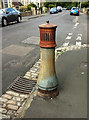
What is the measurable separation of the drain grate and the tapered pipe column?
0.54m

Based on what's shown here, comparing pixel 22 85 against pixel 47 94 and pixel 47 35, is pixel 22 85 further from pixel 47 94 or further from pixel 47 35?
pixel 47 35

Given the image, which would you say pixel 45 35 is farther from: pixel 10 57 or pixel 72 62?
pixel 10 57

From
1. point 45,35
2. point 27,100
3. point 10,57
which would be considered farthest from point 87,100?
point 10,57

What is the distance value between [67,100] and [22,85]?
1.27m

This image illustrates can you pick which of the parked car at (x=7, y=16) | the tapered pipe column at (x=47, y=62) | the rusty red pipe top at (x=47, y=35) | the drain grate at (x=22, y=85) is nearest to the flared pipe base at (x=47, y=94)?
the tapered pipe column at (x=47, y=62)

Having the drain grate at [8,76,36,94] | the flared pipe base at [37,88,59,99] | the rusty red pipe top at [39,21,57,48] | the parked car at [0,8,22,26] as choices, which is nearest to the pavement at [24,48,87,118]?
the flared pipe base at [37,88,59,99]

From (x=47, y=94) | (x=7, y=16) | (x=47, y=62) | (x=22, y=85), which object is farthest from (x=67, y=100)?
(x=7, y=16)

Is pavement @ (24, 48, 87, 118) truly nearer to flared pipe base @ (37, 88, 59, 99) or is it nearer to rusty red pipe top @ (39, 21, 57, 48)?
flared pipe base @ (37, 88, 59, 99)

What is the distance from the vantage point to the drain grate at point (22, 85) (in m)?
3.79

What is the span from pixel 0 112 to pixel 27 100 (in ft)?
1.87

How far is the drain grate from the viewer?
379 centimetres

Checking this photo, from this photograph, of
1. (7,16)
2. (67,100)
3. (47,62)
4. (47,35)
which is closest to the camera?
(47,35)

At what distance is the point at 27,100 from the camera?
10.8 ft

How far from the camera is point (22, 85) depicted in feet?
13.2
